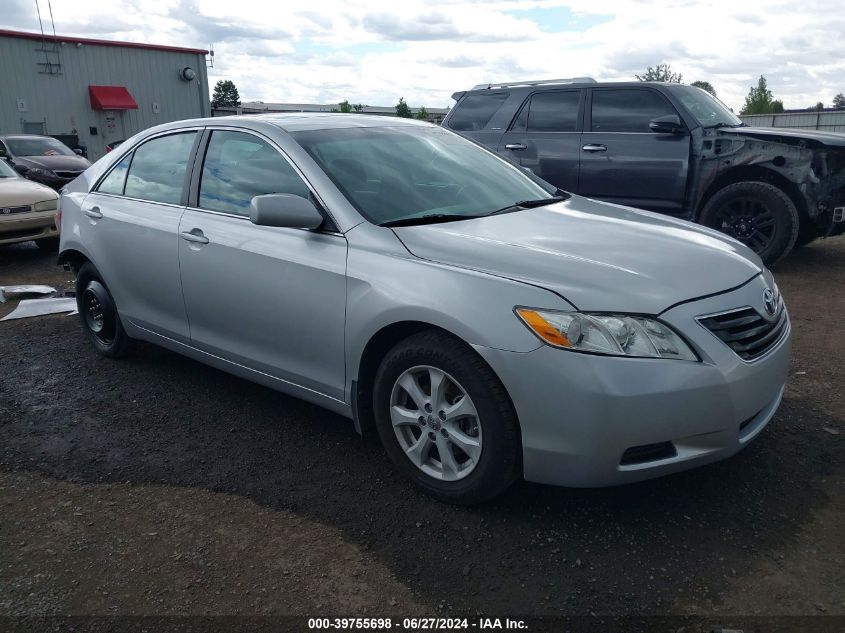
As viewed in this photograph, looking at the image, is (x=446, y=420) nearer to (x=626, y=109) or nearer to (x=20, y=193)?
(x=626, y=109)

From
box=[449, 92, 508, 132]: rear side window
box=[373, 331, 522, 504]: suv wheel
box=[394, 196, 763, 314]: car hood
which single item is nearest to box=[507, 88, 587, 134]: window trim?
box=[449, 92, 508, 132]: rear side window

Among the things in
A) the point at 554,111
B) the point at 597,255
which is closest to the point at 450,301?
the point at 597,255

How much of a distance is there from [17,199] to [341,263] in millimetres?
7461

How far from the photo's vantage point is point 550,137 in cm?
819

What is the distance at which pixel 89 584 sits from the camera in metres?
2.63

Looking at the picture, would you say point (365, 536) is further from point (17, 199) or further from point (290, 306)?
point (17, 199)

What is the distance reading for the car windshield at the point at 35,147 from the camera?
1495 centimetres

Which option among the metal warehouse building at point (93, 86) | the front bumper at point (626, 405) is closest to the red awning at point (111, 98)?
the metal warehouse building at point (93, 86)

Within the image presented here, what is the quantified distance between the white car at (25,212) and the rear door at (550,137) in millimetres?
5763

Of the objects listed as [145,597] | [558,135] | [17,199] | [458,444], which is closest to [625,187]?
[558,135]

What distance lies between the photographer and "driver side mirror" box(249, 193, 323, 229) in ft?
10.7

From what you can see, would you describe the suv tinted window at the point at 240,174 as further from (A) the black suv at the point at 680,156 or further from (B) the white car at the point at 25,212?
(B) the white car at the point at 25,212

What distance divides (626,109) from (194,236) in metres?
5.51

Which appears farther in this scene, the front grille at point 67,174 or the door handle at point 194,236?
the front grille at point 67,174
